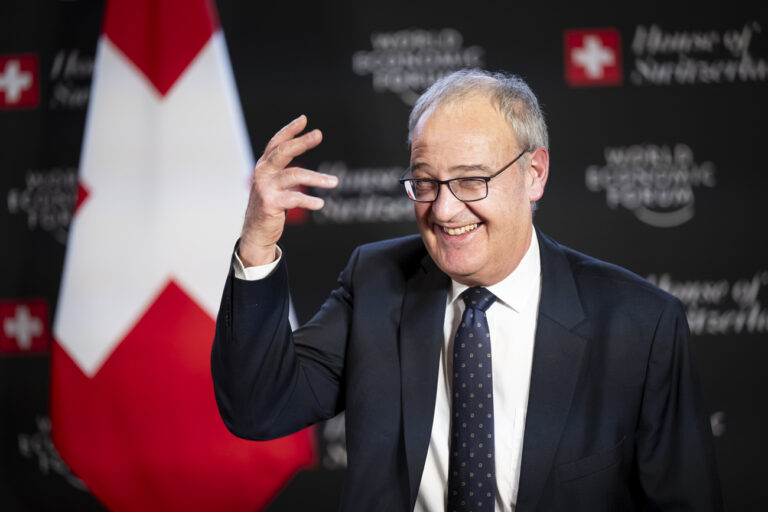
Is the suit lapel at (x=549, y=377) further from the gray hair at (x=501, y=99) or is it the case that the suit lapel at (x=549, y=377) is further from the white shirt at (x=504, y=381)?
the gray hair at (x=501, y=99)

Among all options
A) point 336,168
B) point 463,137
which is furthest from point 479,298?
point 336,168

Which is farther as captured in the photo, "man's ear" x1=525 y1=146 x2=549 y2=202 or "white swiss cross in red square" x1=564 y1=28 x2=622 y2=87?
"white swiss cross in red square" x1=564 y1=28 x2=622 y2=87

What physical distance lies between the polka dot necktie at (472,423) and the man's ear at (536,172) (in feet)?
0.98

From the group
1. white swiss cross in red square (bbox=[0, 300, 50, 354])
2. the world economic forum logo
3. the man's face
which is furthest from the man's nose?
white swiss cross in red square (bbox=[0, 300, 50, 354])

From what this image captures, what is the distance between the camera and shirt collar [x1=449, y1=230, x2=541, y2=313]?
153cm

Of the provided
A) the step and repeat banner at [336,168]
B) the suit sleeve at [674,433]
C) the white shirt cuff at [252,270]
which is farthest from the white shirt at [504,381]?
the step and repeat banner at [336,168]

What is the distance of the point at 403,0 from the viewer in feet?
8.11

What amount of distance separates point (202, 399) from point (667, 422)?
5.39 feet

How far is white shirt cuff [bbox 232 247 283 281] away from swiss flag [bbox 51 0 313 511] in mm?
1175

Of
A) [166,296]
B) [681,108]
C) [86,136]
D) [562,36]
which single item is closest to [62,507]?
[166,296]

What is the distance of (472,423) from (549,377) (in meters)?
0.18

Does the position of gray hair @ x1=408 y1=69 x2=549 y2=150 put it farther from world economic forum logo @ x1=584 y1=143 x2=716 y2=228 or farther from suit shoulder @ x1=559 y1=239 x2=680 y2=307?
world economic forum logo @ x1=584 y1=143 x2=716 y2=228

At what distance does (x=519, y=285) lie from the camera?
1545mm

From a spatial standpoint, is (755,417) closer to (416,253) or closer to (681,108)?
(681,108)
